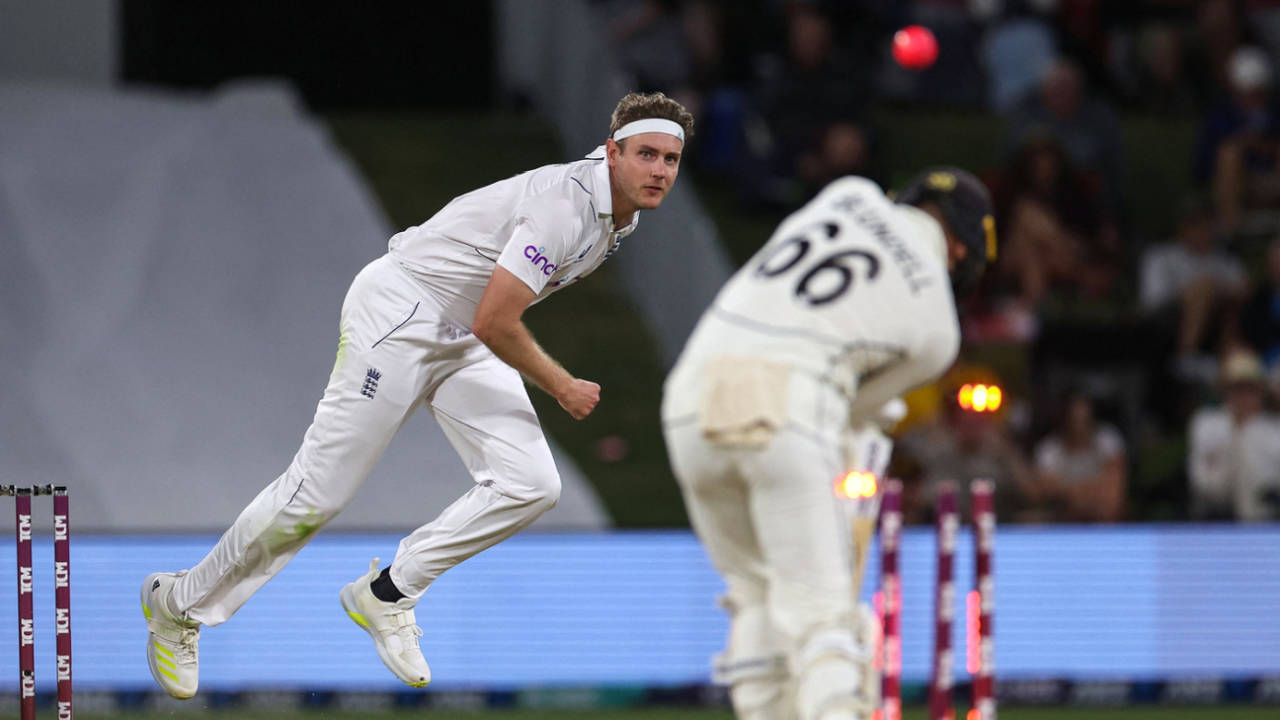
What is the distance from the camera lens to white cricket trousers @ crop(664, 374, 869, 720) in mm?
4582

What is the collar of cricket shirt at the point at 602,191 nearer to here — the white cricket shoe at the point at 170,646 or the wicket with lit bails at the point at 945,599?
the wicket with lit bails at the point at 945,599

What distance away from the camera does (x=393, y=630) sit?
6086 millimetres

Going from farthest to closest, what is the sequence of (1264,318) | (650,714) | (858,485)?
(1264,318), (650,714), (858,485)

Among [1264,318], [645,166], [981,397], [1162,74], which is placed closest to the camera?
[645,166]

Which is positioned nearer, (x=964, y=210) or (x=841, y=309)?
(x=841, y=309)

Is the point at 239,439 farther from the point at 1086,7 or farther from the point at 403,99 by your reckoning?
the point at 1086,7

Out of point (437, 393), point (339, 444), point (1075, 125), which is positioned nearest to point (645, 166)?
point (437, 393)

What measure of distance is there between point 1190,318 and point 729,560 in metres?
7.33

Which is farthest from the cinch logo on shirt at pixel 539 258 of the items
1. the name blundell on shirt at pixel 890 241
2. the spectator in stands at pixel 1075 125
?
the spectator in stands at pixel 1075 125

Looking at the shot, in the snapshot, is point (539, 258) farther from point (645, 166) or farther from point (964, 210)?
point (964, 210)

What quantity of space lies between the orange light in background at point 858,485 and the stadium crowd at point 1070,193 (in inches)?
183

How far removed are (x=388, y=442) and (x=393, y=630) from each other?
26.8 inches

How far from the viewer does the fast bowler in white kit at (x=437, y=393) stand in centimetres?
577

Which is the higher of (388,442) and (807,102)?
(807,102)
